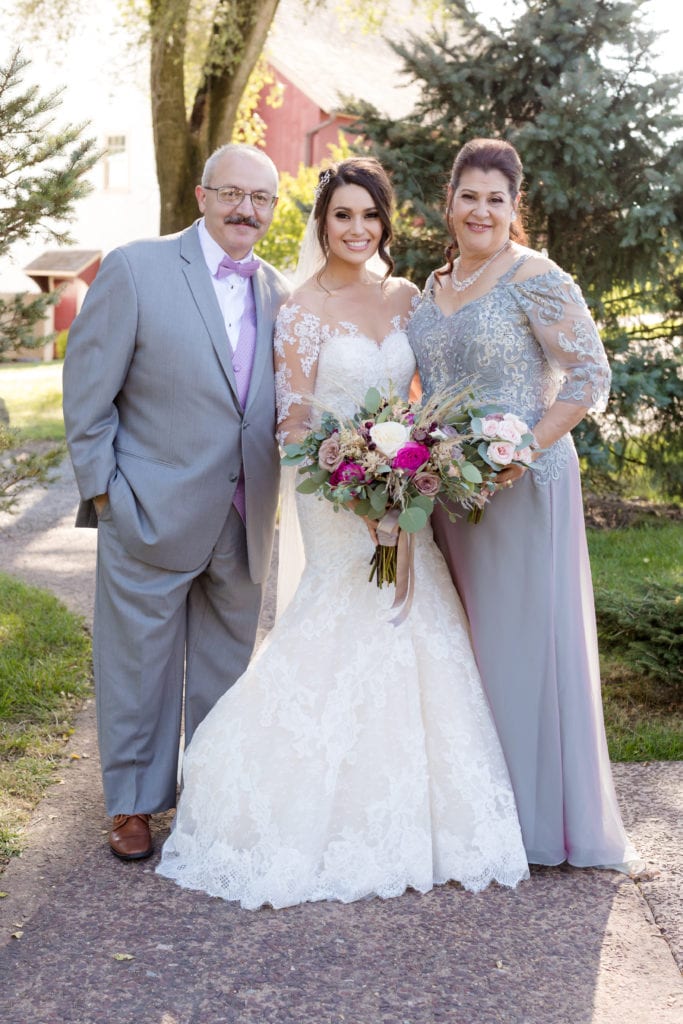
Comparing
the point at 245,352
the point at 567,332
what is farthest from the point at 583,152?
the point at 245,352

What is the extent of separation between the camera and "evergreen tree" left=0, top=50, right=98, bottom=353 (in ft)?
16.6

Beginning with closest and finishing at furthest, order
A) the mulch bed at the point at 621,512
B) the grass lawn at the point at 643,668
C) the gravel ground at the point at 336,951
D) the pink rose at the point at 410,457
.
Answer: the gravel ground at the point at 336,951
the pink rose at the point at 410,457
the grass lawn at the point at 643,668
the mulch bed at the point at 621,512

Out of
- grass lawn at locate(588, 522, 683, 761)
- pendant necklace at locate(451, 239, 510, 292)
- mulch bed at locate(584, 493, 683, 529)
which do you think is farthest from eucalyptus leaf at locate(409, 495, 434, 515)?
mulch bed at locate(584, 493, 683, 529)

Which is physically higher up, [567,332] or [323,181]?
[323,181]

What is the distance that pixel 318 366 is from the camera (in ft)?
13.4

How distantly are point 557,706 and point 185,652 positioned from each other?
1449 mm

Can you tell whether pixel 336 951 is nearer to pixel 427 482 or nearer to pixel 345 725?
pixel 345 725

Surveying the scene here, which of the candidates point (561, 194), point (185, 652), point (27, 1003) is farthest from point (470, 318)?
point (561, 194)

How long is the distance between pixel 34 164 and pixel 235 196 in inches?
71.9

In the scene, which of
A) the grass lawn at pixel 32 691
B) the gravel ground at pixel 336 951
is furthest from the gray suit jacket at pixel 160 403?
the grass lawn at pixel 32 691

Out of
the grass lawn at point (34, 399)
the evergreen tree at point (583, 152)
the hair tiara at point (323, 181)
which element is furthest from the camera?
the grass lawn at point (34, 399)

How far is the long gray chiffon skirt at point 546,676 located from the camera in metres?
3.92

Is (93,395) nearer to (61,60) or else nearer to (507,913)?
(507,913)

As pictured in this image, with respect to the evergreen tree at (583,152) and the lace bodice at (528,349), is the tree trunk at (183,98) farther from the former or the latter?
the lace bodice at (528,349)
